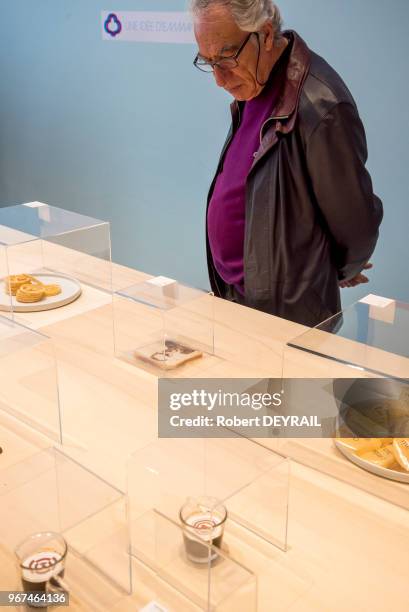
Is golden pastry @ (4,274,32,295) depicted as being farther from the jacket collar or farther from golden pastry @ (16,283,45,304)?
the jacket collar

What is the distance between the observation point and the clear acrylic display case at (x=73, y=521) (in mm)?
1096

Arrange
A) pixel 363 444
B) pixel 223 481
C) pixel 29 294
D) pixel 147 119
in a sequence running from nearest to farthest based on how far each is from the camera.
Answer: pixel 223 481 < pixel 363 444 < pixel 29 294 < pixel 147 119

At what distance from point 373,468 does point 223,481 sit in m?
0.29

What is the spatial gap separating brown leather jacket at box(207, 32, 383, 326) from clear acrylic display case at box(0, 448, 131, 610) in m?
1.02

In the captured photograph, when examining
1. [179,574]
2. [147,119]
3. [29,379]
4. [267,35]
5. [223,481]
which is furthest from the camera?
[147,119]

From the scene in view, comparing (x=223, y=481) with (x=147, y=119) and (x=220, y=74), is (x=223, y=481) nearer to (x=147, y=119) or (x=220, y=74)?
(x=220, y=74)

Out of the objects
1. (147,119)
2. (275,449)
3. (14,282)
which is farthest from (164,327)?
(147,119)

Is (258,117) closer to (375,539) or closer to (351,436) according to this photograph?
(351,436)

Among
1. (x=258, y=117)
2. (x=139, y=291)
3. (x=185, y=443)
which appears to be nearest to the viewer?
(x=185, y=443)

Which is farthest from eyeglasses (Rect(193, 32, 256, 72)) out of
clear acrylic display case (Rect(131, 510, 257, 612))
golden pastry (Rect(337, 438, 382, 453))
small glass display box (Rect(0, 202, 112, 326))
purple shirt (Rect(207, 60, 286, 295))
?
clear acrylic display case (Rect(131, 510, 257, 612))

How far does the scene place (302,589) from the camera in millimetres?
1089

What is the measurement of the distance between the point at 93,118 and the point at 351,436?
10.5 feet

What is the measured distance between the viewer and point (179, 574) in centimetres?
110

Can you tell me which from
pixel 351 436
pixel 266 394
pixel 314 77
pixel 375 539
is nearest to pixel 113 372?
pixel 266 394
